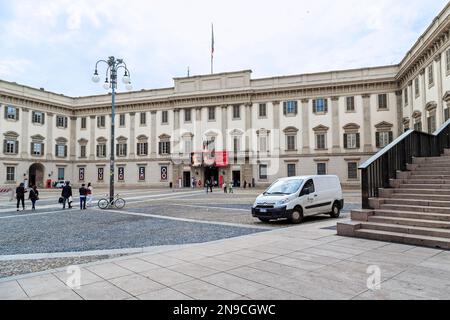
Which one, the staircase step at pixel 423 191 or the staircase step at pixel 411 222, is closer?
the staircase step at pixel 411 222

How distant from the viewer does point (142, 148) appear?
157 feet

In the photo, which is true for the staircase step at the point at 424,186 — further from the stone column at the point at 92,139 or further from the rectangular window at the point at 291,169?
the stone column at the point at 92,139

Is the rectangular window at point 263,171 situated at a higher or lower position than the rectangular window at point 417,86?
lower

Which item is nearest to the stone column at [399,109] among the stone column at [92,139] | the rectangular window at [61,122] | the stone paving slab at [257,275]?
the stone paving slab at [257,275]

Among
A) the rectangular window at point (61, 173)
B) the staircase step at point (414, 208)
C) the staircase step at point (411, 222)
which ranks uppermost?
the rectangular window at point (61, 173)

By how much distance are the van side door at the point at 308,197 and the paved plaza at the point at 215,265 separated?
7.97 feet

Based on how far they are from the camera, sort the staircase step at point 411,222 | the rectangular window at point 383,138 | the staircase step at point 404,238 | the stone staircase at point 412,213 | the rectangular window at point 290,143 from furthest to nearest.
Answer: the rectangular window at point 290,143, the rectangular window at point 383,138, the staircase step at point 411,222, the stone staircase at point 412,213, the staircase step at point 404,238

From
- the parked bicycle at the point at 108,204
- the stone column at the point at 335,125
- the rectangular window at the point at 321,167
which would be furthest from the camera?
the rectangular window at the point at 321,167

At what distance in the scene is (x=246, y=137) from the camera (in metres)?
42.9

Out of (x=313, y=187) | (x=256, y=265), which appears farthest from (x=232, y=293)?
(x=313, y=187)

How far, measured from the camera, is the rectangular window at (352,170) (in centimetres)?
3859

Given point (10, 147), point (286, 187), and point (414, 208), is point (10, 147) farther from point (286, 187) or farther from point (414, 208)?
point (414, 208)

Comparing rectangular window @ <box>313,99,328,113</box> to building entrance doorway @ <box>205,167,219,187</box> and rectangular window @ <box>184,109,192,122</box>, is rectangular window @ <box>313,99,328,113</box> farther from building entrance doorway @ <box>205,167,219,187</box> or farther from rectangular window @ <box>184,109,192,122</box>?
rectangular window @ <box>184,109,192,122</box>

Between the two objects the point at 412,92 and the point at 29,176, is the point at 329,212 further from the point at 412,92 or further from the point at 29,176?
the point at 29,176
